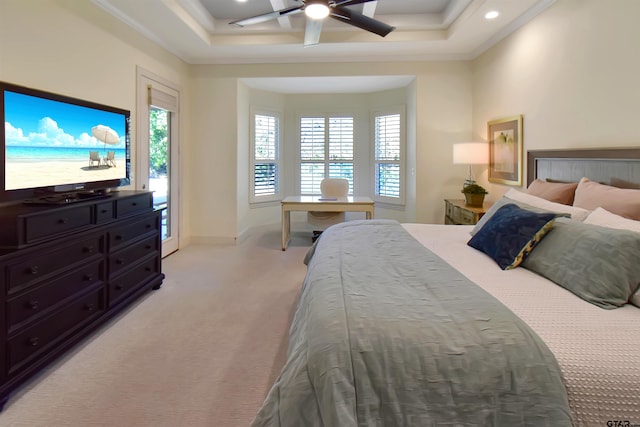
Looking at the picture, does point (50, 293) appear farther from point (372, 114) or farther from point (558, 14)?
point (372, 114)

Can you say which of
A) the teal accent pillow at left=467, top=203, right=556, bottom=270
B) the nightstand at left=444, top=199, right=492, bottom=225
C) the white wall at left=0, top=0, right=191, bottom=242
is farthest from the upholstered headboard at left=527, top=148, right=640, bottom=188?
the white wall at left=0, top=0, right=191, bottom=242

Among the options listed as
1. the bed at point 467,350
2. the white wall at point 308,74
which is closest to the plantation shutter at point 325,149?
the white wall at point 308,74

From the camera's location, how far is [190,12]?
4.27 metres

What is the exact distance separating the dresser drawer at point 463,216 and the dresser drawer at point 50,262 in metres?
3.46

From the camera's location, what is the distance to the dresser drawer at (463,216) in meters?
4.06

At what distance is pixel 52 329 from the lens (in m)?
2.26

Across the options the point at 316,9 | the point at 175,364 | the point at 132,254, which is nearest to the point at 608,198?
the point at 316,9

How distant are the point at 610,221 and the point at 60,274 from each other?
3.16 meters

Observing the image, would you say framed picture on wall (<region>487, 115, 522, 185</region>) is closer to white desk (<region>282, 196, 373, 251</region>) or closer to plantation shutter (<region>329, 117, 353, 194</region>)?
white desk (<region>282, 196, 373, 251</region>)

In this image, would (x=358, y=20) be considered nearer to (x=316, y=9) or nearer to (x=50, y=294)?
(x=316, y=9)

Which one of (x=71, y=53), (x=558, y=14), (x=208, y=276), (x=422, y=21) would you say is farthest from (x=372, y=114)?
(x=71, y=53)

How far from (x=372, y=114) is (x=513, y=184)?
138 inches

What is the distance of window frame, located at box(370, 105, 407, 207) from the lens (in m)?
6.48

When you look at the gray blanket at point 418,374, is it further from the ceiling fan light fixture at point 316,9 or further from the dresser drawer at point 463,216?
the dresser drawer at point 463,216
